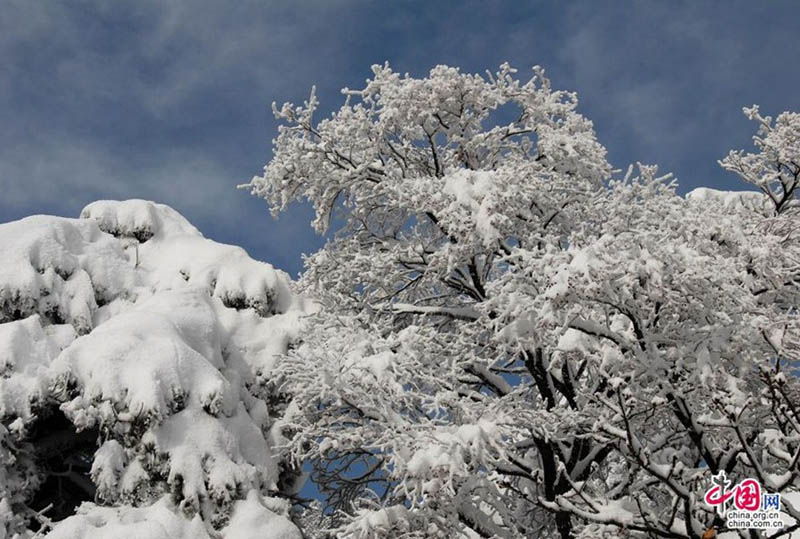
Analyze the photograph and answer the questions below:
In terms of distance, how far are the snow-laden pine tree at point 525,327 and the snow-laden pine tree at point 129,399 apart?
3.03ft

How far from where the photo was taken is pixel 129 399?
9445 mm

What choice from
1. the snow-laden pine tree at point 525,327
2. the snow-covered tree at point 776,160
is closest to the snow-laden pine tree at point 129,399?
the snow-laden pine tree at point 525,327

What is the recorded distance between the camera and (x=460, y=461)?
7.09m

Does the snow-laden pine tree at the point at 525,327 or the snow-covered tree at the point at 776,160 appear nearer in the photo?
the snow-laden pine tree at the point at 525,327

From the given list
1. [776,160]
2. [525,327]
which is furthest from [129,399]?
[776,160]

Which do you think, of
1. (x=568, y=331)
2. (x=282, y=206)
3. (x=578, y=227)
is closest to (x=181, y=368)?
(x=282, y=206)

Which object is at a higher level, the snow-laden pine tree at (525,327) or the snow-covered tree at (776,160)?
the snow-covered tree at (776,160)

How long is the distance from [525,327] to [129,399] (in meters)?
5.17

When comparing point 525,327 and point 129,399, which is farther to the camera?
point 129,399

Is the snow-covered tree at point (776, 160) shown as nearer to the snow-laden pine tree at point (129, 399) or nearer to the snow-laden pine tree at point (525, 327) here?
the snow-laden pine tree at point (525, 327)

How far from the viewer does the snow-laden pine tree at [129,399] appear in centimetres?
922

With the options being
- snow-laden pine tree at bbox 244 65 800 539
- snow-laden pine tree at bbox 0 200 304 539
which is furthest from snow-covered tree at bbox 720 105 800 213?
snow-laden pine tree at bbox 0 200 304 539

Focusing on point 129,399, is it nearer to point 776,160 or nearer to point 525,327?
point 525,327

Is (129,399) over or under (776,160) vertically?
under
